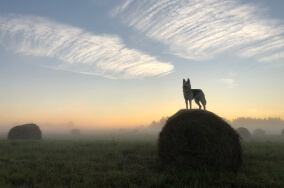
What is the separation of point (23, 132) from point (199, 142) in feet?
73.2

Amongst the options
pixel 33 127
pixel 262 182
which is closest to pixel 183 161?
pixel 262 182

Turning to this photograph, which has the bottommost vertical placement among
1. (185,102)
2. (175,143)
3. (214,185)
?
(214,185)

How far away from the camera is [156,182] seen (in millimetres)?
6473

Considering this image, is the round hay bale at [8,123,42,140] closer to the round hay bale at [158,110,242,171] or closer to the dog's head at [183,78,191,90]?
the round hay bale at [158,110,242,171]

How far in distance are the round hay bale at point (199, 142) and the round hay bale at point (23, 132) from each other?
67.2ft

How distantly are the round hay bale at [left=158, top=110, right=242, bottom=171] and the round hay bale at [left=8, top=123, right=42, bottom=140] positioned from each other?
2047 centimetres

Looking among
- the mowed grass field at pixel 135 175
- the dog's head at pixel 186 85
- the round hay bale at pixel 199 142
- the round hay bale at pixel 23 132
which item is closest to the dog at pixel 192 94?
the dog's head at pixel 186 85

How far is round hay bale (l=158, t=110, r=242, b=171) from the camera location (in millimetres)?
8477

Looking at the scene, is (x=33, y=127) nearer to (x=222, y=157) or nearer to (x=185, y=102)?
(x=185, y=102)

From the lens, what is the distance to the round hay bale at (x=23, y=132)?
2444 cm

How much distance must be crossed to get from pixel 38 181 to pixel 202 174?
5156 millimetres

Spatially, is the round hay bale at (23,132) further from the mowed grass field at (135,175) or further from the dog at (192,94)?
the dog at (192,94)

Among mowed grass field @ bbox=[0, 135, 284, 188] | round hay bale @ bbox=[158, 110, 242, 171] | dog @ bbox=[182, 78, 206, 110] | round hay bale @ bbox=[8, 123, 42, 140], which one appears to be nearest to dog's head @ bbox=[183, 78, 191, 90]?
dog @ bbox=[182, 78, 206, 110]

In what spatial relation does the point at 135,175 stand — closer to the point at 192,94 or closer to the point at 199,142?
the point at 199,142
